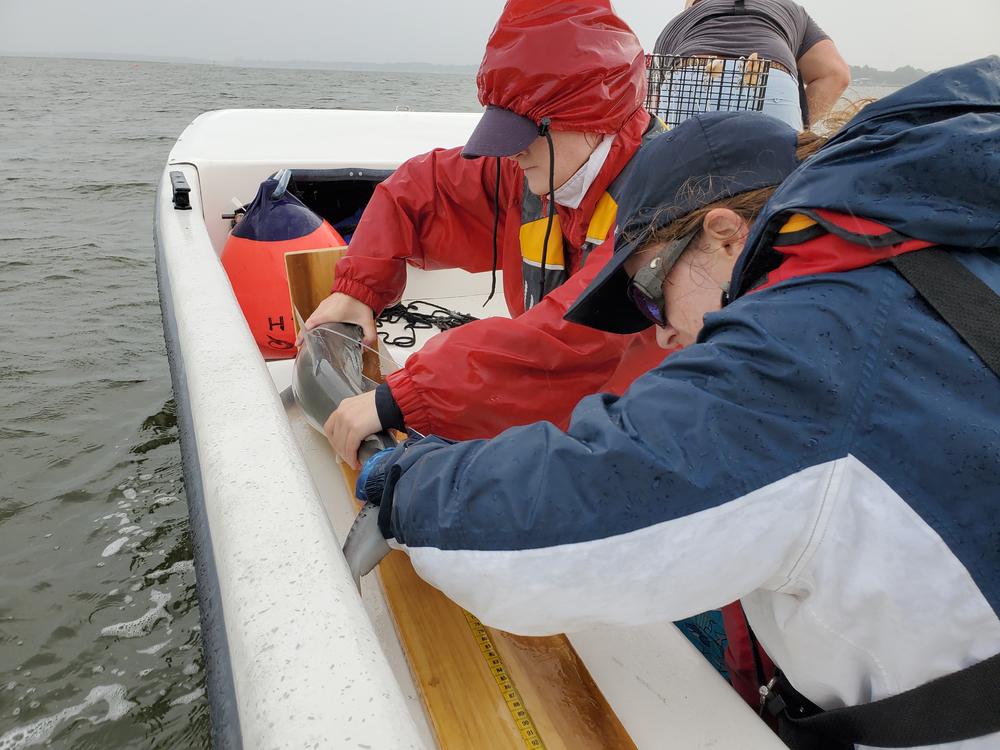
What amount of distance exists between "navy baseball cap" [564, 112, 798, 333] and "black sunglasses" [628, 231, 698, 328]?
31 millimetres

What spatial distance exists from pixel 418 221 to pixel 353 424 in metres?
0.97

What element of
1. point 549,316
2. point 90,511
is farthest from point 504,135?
point 90,511

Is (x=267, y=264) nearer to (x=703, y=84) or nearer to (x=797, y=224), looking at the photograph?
(x=703, y=84)

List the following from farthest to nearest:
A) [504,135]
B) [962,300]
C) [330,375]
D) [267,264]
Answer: [267,264], [330,375], [504,135], [962,300]

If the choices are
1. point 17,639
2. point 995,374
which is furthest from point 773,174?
point 17,639

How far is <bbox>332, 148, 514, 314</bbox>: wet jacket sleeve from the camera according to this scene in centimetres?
220

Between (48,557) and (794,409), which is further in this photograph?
(48,557)

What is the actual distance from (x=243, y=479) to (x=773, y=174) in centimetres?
91

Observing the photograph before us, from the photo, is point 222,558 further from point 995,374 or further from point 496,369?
point 995,374

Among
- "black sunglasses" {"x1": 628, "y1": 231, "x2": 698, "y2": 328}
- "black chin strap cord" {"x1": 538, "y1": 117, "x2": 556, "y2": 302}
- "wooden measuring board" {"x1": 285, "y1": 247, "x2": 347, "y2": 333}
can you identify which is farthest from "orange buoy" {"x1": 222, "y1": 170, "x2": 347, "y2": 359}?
"black sunglasses" {"x1": 628, "y1": 231, "x2": 698, "y2": 328}

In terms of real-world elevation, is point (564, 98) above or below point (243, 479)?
above

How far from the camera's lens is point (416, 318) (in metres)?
2.99

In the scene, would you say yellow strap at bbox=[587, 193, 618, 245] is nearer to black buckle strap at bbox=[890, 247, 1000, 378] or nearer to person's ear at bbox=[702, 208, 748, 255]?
person's ear at bbox=[702, 208, 748, 255]

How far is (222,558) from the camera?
1.00 metres
